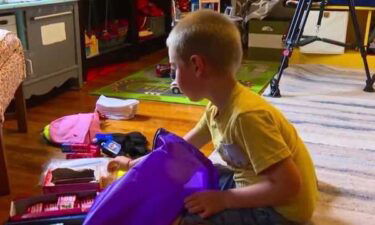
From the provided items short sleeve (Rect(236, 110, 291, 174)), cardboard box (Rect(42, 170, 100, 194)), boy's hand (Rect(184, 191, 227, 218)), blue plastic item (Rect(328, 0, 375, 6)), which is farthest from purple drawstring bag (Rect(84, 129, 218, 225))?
Result: blue plastic item (Rect(328, 0, 375, 6))

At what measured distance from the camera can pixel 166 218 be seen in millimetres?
1013

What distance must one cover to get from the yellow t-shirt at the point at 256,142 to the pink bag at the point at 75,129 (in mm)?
937

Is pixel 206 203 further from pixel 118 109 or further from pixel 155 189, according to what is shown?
pixel 118 109

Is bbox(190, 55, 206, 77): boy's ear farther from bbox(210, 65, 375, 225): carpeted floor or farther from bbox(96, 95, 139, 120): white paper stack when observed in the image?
bbox(96, 95, 139, 120): white paper stack

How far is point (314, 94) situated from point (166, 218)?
189cm

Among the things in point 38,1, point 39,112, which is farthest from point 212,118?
point 38,1

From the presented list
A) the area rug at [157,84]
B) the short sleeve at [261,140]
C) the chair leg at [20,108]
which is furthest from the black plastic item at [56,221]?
the area rug at [157,84]

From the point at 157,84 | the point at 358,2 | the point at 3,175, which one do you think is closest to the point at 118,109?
the point at 157,84

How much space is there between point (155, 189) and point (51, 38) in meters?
1.82

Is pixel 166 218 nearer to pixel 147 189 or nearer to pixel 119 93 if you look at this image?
pixel 147 189

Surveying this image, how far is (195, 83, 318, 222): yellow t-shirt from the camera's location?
95 centimetres

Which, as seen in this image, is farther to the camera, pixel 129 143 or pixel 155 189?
pixel 129 143

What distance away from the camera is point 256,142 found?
3.13 ft

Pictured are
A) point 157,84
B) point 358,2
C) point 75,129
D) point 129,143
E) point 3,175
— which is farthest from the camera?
point 358,2
